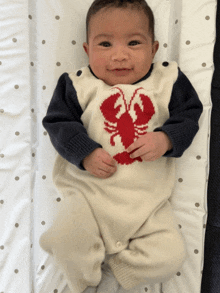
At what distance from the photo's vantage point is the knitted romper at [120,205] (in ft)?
2.46

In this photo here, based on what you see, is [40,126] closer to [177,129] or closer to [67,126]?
[67,126]

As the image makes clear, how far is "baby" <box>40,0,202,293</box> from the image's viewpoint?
75 cm

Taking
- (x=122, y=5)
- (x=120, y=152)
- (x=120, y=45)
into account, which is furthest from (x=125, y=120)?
(x=122, y=5)

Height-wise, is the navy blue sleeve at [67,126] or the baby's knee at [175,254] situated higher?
the navy blue sleeve at [67,126]

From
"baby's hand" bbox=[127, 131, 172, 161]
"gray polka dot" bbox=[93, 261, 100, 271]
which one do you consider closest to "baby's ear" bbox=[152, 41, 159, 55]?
"baby's hand" bbox=[127, 131, 172, 161]

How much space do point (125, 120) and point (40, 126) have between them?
29 centimetres

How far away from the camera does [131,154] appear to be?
2.53ft

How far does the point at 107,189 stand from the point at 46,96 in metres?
0.35

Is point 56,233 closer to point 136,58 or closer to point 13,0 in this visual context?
point 136,58

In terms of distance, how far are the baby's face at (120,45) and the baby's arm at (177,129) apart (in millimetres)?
117

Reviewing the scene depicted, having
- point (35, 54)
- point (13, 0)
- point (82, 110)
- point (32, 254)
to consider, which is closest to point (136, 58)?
point (82, 110)

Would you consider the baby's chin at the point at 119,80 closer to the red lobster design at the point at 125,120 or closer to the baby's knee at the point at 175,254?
the red lobster design at the point at 125,120

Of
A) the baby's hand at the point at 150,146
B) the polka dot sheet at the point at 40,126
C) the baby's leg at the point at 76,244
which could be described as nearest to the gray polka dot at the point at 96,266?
the baby's leg at the point at 76,244

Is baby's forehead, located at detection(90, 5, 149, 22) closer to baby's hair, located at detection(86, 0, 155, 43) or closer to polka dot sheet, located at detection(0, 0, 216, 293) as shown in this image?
baby's hair, located at detection(86, 0, 155, 43)
